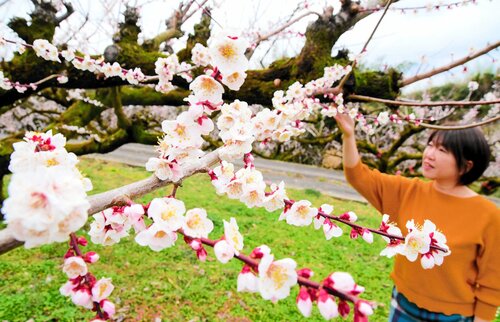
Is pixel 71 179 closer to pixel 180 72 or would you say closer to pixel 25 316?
pixel 180 72

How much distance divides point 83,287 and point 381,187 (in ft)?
5.43

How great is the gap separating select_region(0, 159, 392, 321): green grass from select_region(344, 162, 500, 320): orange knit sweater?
137 cm

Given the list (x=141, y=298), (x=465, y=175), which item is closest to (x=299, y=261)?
(x=141, y=298)

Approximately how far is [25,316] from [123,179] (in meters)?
5.11

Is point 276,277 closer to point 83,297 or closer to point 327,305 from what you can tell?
point 327,305

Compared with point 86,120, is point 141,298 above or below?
below

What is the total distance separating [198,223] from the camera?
805mm

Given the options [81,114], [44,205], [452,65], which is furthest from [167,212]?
[81,114]

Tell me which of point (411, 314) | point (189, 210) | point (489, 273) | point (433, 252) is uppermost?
point (189, 210)

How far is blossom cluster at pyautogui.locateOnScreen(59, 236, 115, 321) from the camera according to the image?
729 millimetres

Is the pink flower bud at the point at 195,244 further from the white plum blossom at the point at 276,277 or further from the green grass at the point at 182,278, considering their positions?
the green grass at the point at 182,278

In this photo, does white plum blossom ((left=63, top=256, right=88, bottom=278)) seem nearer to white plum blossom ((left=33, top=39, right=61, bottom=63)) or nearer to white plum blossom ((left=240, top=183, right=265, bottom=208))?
white plum blossom ((left=240, top=183, right=265, bottom=208))

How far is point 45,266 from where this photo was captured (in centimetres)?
335

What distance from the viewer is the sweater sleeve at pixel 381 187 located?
196 cm
